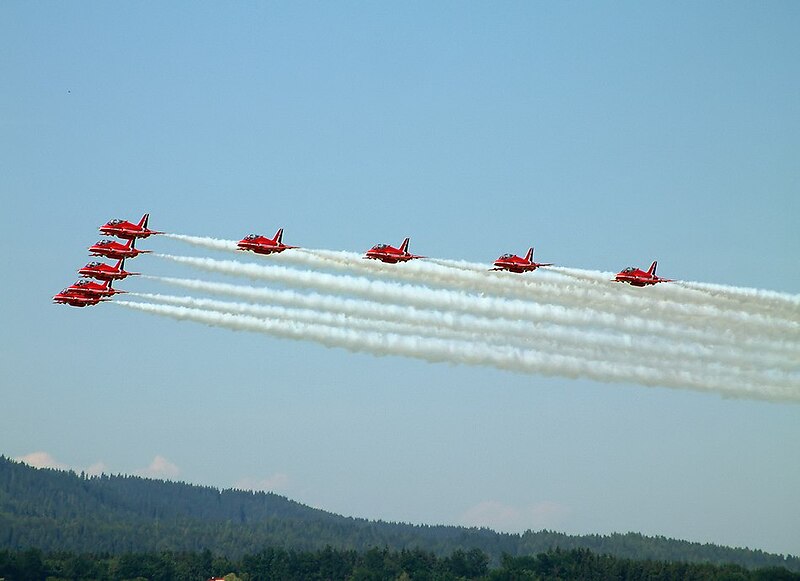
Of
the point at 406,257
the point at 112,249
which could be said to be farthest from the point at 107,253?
the point at 406,257

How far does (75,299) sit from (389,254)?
2698cm

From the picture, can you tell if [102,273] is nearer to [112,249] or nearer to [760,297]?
[112,249]

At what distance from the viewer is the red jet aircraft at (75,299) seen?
110312 mm

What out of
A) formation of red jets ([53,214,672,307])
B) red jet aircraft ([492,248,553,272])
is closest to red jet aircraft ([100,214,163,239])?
formation of red jets ([53,214,672,307])

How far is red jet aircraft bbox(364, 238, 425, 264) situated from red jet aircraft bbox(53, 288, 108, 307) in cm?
2344

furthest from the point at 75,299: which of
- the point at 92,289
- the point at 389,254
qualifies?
the point at 389,254

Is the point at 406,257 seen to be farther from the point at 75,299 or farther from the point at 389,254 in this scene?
the point at 75,299

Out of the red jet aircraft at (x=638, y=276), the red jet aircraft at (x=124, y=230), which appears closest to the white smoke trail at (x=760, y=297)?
the red jet aircraft at (x=638, y=276)

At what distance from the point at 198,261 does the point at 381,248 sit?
15357 millimetres

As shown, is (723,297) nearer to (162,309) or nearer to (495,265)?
(495,265)

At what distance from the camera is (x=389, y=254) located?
107 metres

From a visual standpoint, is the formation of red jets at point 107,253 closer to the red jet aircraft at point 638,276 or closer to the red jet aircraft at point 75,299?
the red jet aircraft at point 75,299

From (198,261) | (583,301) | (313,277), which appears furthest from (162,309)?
(583,301)

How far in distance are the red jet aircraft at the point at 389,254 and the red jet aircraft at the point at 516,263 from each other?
7.82 meters
